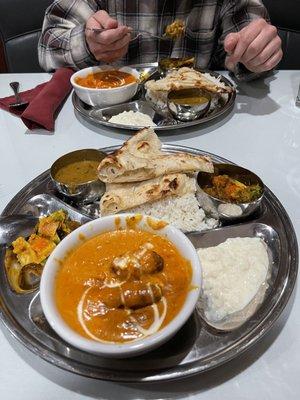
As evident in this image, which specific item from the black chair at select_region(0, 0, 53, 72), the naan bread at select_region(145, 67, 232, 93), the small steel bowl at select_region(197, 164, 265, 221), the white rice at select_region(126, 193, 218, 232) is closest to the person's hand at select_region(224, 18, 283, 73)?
the naan bread at select_region(145, 67, 232, 93)

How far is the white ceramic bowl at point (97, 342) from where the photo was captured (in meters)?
0.81

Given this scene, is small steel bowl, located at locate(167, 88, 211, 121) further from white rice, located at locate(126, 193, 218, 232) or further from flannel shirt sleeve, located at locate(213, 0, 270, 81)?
flannel shirt sleeve, located at locate(213, 0, 270, 81)

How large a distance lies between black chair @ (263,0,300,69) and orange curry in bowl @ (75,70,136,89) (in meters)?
1.52

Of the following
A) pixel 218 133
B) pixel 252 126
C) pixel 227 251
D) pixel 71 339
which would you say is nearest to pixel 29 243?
pixel 71 339

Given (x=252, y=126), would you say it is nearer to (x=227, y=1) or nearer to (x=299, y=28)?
(x=227, y=1)

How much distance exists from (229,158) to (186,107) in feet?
1.00

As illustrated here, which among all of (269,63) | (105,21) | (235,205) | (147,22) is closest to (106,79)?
(105,21)

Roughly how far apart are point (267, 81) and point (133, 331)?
5.39 feet

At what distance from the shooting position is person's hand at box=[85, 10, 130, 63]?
6.24 feet

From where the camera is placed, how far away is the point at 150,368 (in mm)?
873

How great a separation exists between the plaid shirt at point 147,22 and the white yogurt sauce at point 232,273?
56.7 inches

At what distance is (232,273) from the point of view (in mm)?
1042

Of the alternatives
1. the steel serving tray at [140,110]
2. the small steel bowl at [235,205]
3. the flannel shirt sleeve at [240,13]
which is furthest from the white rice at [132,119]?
the flannel shirt sleeve at [240,13]

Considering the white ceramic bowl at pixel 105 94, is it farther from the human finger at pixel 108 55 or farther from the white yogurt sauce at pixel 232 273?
the white yogurt sauce at pixel 232 273
